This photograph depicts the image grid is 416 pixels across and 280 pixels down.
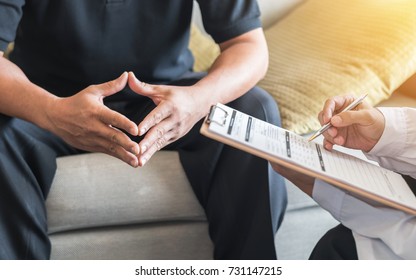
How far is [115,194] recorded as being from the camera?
3.62 feet

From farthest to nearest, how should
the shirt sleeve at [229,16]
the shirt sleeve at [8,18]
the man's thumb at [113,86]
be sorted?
1. the shirt sleeve at [229,16]
2. the shirt sleeve at [8,18]
3. the man's thumb at [113,86]

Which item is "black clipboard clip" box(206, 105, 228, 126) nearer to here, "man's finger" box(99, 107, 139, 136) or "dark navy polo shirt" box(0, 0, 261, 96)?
"man's finger" box(99, 107, 139, 136)

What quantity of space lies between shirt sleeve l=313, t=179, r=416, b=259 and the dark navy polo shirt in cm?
46

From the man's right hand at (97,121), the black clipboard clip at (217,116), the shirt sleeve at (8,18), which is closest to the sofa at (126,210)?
the man's right hand at (97,121)

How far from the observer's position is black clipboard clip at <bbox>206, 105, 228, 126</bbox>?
72cm

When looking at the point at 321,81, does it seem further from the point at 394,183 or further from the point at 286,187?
the point at 394,183

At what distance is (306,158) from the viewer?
752mm

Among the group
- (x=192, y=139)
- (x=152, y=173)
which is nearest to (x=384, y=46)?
(x=192, y=139)

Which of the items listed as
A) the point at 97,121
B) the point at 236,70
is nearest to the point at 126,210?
the point at 97,121

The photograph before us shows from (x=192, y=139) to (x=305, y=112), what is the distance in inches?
10.9

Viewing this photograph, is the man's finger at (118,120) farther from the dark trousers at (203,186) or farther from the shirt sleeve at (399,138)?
the shirt sleeve at (399,138)

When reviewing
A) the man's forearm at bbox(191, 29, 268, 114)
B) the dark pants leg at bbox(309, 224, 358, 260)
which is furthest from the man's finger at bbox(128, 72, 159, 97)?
the dark pants leg at bbox(309, 224, 358, 260)

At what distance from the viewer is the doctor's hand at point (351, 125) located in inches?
32.9

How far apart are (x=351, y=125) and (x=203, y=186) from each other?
0.38m
